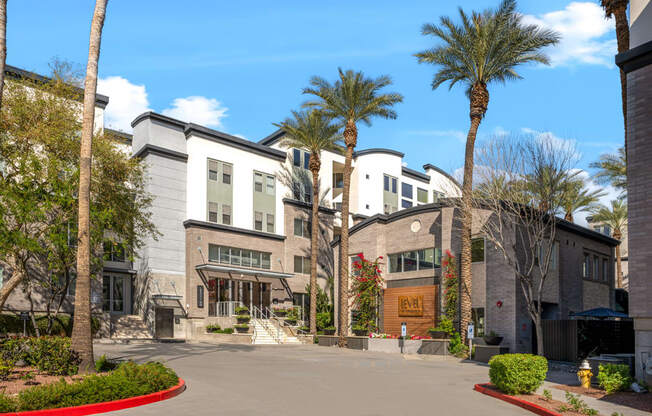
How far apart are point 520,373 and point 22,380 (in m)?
12.9

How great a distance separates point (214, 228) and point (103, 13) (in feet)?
90.8

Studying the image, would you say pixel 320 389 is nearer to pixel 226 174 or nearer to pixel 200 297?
pixel 200 297

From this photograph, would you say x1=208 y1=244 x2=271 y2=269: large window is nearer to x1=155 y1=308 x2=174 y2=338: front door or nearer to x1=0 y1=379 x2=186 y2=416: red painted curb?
x1=155 y1=308 x2=174 y2=338: front door

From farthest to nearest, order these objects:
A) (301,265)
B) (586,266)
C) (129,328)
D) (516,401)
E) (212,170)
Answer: (301,265) → (212,170) → (129,328) → (586,266) → (516,401)

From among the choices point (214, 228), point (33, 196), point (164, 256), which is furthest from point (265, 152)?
point (33, 196)

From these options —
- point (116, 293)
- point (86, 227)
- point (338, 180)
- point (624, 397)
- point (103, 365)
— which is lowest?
point (624, 397)

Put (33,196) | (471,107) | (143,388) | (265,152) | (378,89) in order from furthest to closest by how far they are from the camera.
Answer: (265,152), (378,89), (471,107), (33,196), (143,388)

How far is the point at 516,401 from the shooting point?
14719 mm

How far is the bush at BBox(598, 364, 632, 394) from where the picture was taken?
1617cm

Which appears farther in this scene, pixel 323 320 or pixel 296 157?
pixel 296 157

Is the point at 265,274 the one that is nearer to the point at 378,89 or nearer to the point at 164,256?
the point at 164,256

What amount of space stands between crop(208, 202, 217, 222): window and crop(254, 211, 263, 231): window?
3.83 meters

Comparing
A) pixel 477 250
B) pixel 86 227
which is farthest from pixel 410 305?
pixel 86 227

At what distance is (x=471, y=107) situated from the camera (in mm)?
32781
